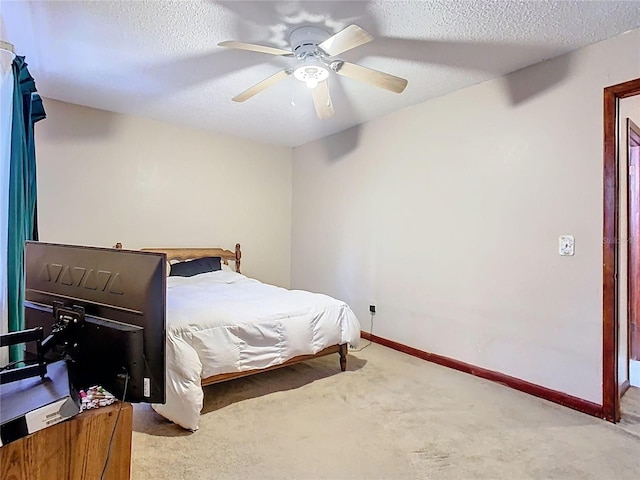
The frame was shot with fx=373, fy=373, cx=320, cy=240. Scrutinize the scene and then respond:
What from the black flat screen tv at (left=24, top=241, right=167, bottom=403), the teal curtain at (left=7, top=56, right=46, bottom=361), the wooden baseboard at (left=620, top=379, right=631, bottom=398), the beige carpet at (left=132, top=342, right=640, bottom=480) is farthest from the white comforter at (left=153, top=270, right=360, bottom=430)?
the wooden baseboard at (left=620, top=379, right=631, bottom=398)

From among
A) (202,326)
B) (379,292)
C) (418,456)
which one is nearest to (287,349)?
→ (202,326)

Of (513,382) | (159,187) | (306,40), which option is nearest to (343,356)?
(513,382)

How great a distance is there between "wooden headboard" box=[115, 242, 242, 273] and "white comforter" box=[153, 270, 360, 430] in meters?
1.02

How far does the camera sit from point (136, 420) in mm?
2289

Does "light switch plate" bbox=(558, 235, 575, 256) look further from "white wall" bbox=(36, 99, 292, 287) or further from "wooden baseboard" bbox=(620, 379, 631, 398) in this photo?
"white wall" bbox=(36, 99, 292, 287)

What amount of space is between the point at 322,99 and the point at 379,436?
2.23 m

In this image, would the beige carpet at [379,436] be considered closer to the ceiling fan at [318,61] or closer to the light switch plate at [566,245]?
the light switch plate at [566,245]

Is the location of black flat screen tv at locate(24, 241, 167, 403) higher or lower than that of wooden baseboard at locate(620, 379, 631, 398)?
higher

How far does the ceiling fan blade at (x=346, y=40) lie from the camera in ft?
6.30

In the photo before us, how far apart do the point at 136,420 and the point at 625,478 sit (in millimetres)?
2634

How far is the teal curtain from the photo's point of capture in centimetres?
180

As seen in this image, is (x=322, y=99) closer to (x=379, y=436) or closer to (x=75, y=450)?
(x=379, y=436)

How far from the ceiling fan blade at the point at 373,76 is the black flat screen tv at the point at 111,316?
189 centimetres

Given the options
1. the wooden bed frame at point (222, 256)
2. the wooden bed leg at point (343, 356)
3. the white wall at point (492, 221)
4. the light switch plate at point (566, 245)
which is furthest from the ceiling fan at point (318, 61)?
the wooden bed leg at point (343, 356)
